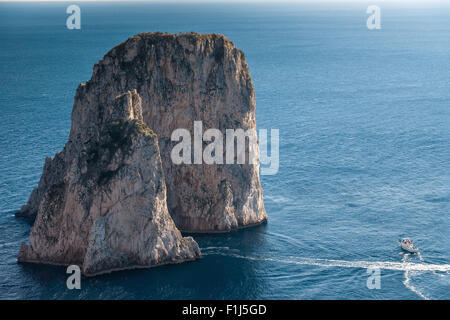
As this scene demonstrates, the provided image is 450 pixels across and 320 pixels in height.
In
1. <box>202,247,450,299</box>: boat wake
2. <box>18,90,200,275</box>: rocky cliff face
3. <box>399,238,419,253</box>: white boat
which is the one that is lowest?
<box>202,247,450,299</box>: boat wake

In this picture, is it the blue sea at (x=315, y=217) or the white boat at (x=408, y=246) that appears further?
the white boat at (x=408, y=246)

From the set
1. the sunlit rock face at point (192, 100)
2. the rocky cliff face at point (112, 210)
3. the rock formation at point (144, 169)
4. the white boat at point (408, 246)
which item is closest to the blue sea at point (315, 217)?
the white boat at point (408, 246)

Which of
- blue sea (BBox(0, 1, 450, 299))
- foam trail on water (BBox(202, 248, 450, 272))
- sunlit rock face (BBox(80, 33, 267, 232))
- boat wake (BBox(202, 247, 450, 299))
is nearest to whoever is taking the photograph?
blue sea (BBox(0, 1, 450, 299))

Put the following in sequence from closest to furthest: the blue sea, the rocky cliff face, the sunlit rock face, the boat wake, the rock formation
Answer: the blue sea < the rocky cliff face < the rock formation < the boat wake < the sunlit rock face

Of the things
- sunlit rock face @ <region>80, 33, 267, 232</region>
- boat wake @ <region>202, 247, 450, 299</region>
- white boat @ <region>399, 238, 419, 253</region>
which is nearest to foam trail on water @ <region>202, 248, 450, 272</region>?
boat wake @ <region>202, 247, 450, 299</region>

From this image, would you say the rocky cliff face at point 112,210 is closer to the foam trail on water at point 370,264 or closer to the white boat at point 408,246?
the foam trail on water at point 370,264

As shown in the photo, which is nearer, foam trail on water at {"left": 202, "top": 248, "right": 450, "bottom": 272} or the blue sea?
the blue sea

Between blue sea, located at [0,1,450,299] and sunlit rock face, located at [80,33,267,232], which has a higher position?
sunlit rock face, located at [80,33,267,232]

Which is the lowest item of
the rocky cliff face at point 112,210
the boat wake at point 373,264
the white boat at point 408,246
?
the boat wake at point 373,264

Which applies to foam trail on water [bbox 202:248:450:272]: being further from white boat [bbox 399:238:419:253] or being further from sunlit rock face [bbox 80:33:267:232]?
sunlit rock face [bbox 80:33:267:232]
